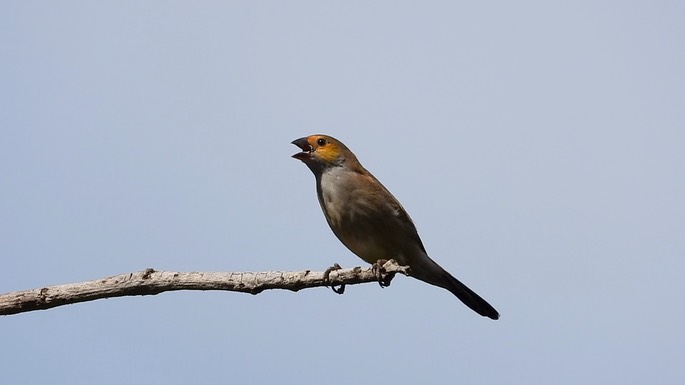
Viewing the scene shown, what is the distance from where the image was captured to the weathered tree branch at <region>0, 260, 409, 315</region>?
568cm

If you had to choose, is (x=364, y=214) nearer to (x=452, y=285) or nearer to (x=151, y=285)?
(x=452, y=285)

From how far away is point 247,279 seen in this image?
5.68 m

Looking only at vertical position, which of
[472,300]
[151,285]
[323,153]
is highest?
[323,153]

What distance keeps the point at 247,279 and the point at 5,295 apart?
1588 millimetres

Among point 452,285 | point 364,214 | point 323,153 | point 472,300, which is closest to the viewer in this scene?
point 364,214

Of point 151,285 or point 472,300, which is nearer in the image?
point 151,285

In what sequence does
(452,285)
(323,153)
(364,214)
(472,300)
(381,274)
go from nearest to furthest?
(381,274) → (364,214) → (323,153) → (452,285) → (472,300)

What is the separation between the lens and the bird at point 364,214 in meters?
7.71

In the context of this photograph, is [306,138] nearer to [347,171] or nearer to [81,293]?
[347,171]

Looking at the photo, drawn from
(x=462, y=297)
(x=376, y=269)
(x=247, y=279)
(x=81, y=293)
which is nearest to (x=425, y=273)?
(x=462, y=297)

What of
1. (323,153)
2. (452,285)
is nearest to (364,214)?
(323,153)

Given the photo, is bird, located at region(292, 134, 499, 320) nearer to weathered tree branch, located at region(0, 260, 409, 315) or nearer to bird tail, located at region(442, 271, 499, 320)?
bird tail, located at region(442, 271, 499, 320)

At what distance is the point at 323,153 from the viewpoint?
8.20m

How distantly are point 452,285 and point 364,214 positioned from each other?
128 centimetres
